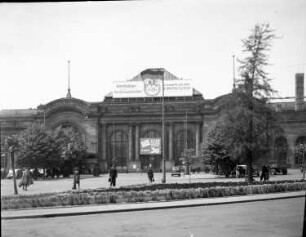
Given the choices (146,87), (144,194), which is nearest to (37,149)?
(146,87)

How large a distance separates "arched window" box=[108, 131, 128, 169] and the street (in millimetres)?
59986

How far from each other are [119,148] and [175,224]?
216ft

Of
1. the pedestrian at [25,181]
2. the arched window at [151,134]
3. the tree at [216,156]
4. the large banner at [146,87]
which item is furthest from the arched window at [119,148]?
the pedestrian at [25,181]

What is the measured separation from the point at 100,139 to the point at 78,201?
59.7 metres

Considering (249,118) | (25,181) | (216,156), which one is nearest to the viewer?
(25,181)

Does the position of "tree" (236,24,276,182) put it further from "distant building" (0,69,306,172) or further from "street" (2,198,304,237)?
"distant building" (0,69,306,172)

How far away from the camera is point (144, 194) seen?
22453 millimetres

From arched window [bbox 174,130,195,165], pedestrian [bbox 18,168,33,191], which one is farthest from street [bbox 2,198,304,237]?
arched window [bbox 174,130,195,165]

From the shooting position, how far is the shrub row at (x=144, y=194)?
18.9 metres

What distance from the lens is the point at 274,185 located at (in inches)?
1008

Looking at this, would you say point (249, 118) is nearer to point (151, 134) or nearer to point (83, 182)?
point (83, 182)

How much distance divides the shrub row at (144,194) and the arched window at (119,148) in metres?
53.6

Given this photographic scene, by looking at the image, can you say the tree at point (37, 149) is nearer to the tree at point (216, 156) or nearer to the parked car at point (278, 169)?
the tree at point (216, 156)

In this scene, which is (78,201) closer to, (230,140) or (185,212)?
(185,212)
